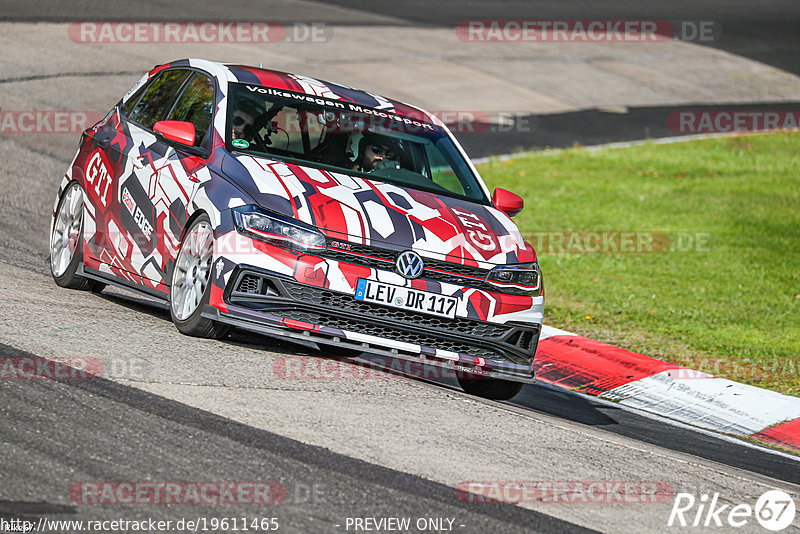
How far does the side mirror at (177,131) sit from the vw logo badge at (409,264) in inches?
65.9

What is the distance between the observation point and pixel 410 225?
7.04 meters

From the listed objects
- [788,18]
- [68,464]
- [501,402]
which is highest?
[788,18]

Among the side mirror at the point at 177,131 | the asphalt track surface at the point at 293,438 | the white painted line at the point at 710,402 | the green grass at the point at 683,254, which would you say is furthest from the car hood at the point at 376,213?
the green grass at the point at 683,254

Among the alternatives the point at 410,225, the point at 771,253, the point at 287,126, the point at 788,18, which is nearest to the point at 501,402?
the point at 410,225

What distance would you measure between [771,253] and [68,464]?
10670 mm

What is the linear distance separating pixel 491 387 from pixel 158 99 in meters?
3.31

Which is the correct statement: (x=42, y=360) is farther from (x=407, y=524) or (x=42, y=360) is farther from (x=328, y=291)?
(x=407, y=524)

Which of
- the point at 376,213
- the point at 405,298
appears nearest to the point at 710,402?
the point at 405,298

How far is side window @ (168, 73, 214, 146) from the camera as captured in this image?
792 centimetres

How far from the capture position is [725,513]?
18.1 ft

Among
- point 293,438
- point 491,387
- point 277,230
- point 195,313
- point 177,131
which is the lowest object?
point 491,387

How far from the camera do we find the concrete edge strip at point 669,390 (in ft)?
27.7

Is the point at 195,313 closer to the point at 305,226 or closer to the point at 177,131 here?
the point at 305,226

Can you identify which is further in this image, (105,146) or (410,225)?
(105,146)
